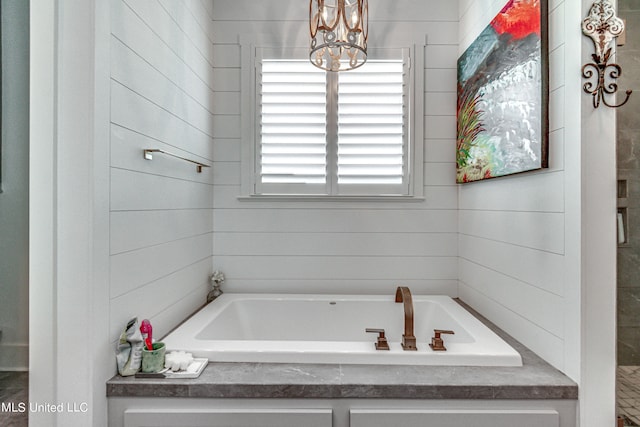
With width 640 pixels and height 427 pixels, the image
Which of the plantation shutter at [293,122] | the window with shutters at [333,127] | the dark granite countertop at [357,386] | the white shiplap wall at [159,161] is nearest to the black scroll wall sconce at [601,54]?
the dark granite countertop at [357,386]

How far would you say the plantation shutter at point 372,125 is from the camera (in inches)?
85.7

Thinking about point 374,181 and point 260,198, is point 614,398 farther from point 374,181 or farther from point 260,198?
point 260,198

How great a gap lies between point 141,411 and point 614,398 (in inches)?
64.1

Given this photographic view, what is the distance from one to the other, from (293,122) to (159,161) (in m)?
0.94

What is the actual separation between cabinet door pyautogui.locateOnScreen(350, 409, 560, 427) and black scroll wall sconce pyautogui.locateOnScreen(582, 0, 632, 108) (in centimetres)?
109

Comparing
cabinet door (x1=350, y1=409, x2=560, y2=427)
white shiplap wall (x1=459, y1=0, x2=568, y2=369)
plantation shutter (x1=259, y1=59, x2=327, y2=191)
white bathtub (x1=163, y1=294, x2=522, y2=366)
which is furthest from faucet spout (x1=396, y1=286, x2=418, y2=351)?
plantation shutter (x1=259, y1=59, x2=327, y2=191)

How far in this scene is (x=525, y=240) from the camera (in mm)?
1490

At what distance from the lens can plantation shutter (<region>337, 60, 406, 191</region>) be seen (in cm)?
218

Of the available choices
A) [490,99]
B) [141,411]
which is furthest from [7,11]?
[490,99]

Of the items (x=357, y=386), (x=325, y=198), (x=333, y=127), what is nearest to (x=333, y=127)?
(x=333, y=127)

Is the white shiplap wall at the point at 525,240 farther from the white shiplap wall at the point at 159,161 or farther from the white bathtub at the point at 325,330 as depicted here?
the white shiplap wall at the point at 159,161

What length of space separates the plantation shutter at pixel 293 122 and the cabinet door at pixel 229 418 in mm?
1355

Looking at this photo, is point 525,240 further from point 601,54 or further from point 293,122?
point 293,122

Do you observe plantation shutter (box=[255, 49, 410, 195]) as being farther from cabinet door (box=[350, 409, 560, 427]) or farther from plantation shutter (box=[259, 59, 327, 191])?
cabinet door (box=[350, 409, 560, 427])
